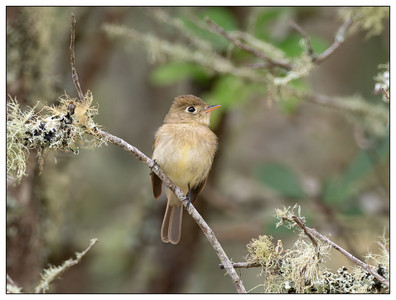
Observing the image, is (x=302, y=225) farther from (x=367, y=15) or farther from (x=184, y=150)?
(x=367, y=15)

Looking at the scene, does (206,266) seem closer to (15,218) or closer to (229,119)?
(229,119)

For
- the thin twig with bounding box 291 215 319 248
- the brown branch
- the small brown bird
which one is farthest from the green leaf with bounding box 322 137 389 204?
the thin twig with bounding box 291 215 319 248

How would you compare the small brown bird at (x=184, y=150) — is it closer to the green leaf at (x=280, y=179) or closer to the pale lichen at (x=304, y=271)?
the green leaf at (x=280, y=179)

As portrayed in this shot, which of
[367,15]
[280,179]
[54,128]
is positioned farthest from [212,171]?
[54,128]

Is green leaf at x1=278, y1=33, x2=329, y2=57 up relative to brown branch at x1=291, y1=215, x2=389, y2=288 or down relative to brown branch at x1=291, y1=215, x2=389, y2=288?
up

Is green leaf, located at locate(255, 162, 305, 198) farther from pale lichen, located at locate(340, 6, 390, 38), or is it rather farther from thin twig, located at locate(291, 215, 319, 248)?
thin twig, located at locate(291, 215, 319, 248)

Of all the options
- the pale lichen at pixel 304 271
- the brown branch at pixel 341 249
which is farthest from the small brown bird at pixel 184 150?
the brown branch at pixel 341 249

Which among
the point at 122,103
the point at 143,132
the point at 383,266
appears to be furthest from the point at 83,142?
the point at 122,103
